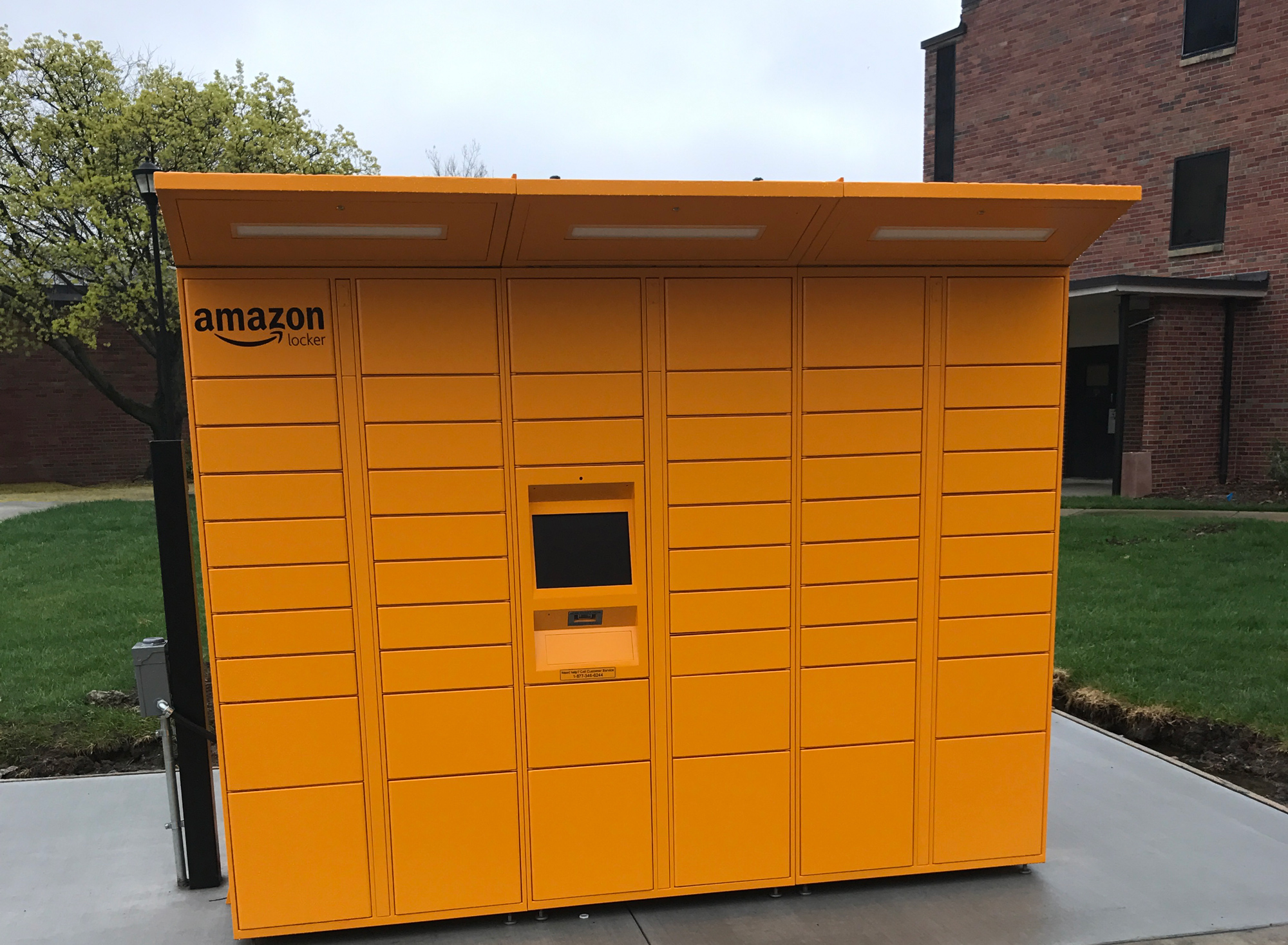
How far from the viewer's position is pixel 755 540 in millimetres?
3227

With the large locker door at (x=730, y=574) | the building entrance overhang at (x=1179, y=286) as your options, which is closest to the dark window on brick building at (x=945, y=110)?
the building entrance overhang at (x=1179, y=286)

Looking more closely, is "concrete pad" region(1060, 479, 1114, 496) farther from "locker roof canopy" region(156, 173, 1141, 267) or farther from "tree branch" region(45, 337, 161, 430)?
"tree branch" region(45, 337, 161, 430)

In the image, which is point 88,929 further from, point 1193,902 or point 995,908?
point 1193,902

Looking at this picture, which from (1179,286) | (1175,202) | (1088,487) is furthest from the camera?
(1088,487)

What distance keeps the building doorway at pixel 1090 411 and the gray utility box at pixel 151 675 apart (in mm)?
17173

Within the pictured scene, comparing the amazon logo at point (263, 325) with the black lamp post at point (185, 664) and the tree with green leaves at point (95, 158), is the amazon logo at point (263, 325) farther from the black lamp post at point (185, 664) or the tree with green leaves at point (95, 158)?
the tree with green leaves at point (95, 158)

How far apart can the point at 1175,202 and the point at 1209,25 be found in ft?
9.08

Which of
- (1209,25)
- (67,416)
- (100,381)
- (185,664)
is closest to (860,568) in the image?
(185,664)

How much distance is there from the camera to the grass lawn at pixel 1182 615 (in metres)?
5.32

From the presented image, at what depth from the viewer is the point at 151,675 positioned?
3277mm

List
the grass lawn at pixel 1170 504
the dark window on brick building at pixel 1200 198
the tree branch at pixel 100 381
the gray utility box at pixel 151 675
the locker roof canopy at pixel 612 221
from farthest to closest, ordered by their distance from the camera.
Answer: the tree branch at pixel 100 381, the dark window on brick building at pixel 1200 198, the grass lawn at pixel 1170 504, the gray utility box at pixel 151 675, the locker roof canopy at pixel 612 221

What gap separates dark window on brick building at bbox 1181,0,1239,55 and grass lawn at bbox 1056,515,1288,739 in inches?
340

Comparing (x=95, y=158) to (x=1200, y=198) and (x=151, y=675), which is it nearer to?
(x=151, y=675)

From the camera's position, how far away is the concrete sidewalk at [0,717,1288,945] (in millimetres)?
3137
